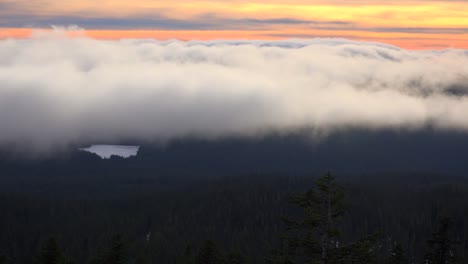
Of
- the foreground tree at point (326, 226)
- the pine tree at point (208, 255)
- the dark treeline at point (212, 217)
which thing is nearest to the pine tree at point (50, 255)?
the pine tree at point (208, 255)

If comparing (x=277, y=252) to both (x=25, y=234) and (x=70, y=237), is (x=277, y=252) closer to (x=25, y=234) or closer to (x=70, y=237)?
(x=70, y=237)

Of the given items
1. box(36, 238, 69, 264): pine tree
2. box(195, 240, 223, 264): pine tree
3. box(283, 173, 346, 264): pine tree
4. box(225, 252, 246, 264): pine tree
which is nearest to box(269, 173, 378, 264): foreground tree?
box(283, 173, 346, 264): pine tree

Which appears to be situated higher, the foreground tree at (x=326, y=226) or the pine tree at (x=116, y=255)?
the foreground tree at (x=326, y=226)

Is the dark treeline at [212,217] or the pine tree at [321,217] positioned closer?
the pine tree at [321,217]

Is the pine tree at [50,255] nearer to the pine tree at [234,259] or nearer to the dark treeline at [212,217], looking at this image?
the pine tree at [234,259]

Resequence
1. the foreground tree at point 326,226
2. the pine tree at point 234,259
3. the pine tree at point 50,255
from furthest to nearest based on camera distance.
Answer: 1. the pine tree at point 234,259
2. the pine tree at point 50,255
3. the foreground tree at point 326,226

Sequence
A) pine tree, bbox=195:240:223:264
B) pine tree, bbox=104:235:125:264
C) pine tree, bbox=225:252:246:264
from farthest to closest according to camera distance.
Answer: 1. pine tree, bbox=225:252:246:264
2. pine tree, bbox=195:240:223:264
3. pine tree, bbox=104:235:125:264

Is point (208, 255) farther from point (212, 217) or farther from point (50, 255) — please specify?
point (212, 217)

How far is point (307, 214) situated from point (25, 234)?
127939mm

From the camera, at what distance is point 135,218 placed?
151625 millimetres

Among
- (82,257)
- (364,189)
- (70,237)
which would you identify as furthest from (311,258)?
(364,189)

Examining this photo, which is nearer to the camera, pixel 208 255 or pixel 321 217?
pixel 321 217

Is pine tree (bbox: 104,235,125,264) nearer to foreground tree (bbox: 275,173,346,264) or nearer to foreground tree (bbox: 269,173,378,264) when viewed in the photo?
foreground tree (bbox: 275,173,346,264)

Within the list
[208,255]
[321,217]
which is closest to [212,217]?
[208,255]
